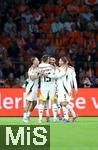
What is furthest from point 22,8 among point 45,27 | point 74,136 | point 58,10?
point 74,136

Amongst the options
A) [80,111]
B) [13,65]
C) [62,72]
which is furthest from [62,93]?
[13,65]

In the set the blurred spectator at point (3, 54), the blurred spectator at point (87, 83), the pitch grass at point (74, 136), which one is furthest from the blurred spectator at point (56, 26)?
the pitch grass at point (74, 136)

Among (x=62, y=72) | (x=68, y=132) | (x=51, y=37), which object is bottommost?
(x=68, y=132)

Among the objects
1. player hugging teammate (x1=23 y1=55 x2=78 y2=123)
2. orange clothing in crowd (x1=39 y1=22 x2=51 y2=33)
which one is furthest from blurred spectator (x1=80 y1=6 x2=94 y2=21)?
player hugging teammate (x1=23 y1=55 x2=78 y2=123)

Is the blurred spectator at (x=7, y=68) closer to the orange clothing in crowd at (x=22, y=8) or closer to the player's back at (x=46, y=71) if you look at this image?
the orange clothing in crowd at (x=22, y=8)

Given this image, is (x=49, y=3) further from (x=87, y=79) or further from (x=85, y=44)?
(x=87, y=79)

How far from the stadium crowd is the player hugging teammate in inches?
197

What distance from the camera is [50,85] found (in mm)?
25156

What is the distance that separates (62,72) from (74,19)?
9352 millimetres

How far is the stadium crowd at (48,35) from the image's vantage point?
31.3m

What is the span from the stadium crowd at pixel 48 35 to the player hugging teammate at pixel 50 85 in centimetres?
501

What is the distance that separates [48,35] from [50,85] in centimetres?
849

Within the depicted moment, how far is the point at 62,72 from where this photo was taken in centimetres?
2525

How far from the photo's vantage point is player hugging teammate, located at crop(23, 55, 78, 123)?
982 inches
